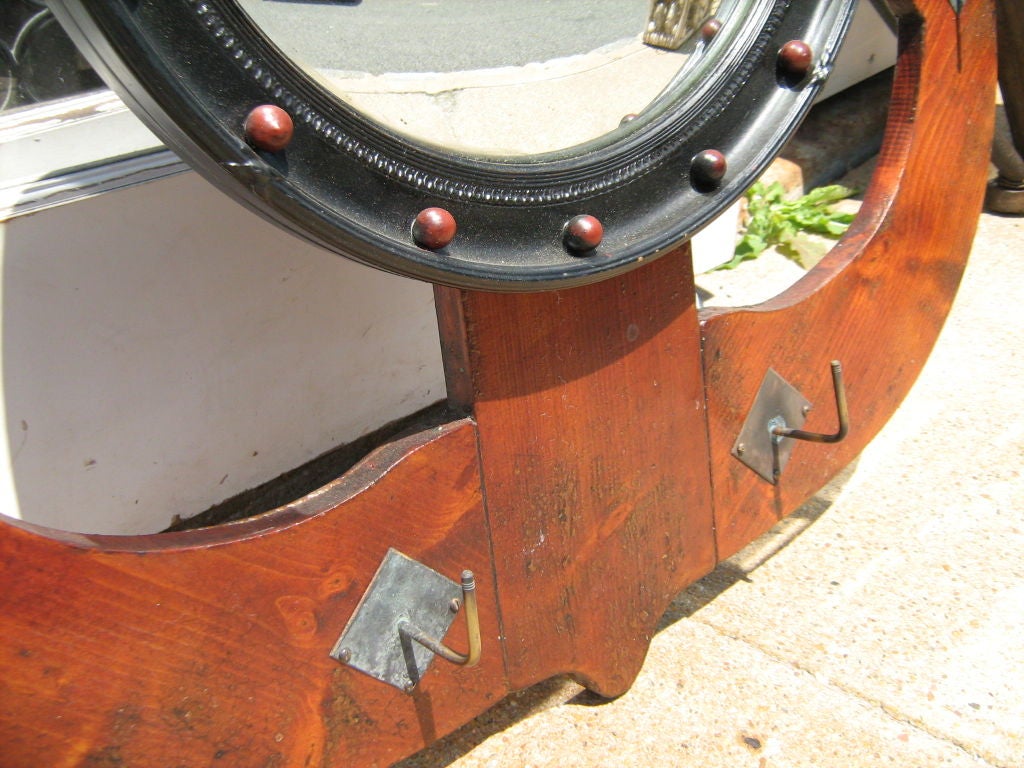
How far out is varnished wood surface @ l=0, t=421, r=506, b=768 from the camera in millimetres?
827

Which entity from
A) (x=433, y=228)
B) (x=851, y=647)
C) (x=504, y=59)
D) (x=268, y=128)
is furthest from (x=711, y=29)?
(x=851, y=647)

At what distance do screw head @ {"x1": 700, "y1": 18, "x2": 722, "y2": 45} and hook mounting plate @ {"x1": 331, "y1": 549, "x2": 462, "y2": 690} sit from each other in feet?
2.11

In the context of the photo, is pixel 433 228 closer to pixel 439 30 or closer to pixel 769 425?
pixel 439 30

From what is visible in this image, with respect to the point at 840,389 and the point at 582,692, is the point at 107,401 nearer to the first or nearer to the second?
the point at 582,692

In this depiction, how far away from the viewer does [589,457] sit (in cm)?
115

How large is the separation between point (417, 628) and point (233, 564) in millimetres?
217

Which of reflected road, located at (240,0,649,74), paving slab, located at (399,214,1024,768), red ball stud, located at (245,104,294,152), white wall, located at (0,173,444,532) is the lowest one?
paving slab, located at (399,214,1024,768)

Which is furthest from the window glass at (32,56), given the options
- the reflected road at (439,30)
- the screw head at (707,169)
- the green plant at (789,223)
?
the green plant at (789,223)

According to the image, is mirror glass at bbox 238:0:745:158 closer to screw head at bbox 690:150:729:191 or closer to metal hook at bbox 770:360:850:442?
screw head at bbox 690:150:729:191

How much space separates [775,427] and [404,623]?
→ 586 millimetres

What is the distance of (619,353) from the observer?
1144mm

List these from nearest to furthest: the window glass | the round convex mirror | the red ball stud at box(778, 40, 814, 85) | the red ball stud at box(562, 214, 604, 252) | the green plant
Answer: the round convex mirror → the red ball stud at box(562, 214, 604, 252) → the red ball stud at box(778, 40, 814, 85) → the window glass → the green plant

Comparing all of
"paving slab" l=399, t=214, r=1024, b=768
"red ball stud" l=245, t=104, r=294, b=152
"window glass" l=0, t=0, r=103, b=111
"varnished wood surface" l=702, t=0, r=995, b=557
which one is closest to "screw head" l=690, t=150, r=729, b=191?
"varnished wood surface" l=702, t=0, r=995, b=557

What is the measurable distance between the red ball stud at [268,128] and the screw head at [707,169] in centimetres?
47
